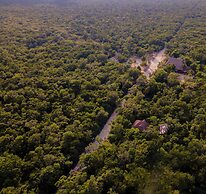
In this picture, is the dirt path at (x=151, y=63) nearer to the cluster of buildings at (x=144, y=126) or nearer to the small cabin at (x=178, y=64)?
the small cabin at (x=178, y=64)

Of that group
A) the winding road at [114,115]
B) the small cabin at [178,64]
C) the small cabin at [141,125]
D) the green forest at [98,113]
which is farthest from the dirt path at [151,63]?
the small cabin at [141,125]

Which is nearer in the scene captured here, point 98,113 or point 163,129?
point 163,129

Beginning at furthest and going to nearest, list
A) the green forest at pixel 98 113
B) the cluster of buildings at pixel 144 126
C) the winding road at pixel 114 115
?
the cluster of buildings at pixel 144 126, the winding road at pixel 114 115, the green forest at pixel 98 113

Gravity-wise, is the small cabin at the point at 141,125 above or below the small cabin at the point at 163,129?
below

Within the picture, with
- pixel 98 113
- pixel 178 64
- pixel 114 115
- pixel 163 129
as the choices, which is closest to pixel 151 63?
pixel 178 64

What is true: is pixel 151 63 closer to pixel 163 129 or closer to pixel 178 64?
pixel 178 64

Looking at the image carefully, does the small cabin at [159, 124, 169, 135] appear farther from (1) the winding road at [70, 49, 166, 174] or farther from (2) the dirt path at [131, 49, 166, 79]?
(2) the dirt path at [131, 49, 166, 79]
